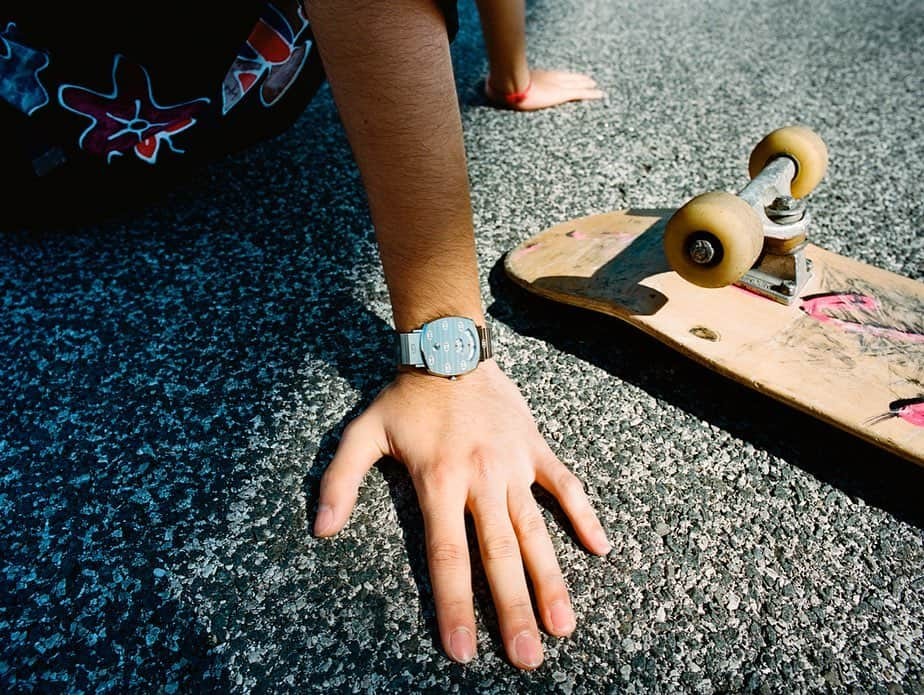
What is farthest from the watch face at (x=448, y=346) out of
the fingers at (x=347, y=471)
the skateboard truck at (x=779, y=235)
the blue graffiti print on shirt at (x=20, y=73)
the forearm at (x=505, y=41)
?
the forearm at (x=505, y=41)

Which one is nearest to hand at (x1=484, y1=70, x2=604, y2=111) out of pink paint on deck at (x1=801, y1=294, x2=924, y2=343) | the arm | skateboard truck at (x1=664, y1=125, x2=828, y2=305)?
the arm

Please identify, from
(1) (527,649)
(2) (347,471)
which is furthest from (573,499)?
(2) (347,471)

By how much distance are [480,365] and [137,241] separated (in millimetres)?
906

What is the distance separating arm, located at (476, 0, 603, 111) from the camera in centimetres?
193

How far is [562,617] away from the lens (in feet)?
2.96

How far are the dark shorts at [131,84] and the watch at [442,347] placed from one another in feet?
2.56

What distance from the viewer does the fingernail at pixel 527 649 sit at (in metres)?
0.85

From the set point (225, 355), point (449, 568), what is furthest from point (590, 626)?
point (225, 355)

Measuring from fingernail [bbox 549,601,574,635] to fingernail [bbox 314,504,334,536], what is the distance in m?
0.34

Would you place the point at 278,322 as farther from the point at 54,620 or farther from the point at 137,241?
the point at 54,620

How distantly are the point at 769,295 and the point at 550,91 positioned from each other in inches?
43.9

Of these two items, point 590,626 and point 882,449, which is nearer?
point 590,626

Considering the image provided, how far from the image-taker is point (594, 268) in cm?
136

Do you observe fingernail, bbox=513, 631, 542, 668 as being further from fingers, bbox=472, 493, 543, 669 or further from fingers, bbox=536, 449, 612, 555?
fingers, bbox=536, 449, 612, 555
